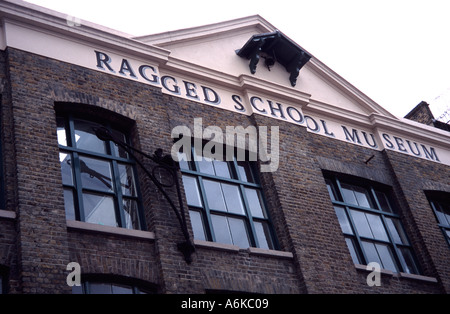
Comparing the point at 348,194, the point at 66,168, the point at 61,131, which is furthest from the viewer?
the point at 348,194

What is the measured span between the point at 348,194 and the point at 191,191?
445cm

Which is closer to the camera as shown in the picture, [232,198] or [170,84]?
[232,198]

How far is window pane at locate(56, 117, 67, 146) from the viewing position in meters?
11.6

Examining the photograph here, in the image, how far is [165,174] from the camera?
12.0m

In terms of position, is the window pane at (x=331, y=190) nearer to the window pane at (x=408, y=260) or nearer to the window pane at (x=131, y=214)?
the window pane at (x=408, y=260)

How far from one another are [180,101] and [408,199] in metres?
6.17

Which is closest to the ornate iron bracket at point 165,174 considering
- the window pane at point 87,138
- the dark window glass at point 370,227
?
the window pane at point 87,138

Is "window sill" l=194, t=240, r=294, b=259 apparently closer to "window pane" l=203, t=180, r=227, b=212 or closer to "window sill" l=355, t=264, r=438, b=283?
"window pane" l=203, t=180, r=227, b=212

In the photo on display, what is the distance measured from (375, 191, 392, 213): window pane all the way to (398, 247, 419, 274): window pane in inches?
44.4

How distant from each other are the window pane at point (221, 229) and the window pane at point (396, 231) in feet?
15.2

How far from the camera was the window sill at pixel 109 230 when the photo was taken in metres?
10.2

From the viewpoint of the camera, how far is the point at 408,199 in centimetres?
1545

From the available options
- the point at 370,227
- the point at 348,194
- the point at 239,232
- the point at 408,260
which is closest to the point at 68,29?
the point at 239,232

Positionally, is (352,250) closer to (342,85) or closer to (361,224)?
(361,224)
